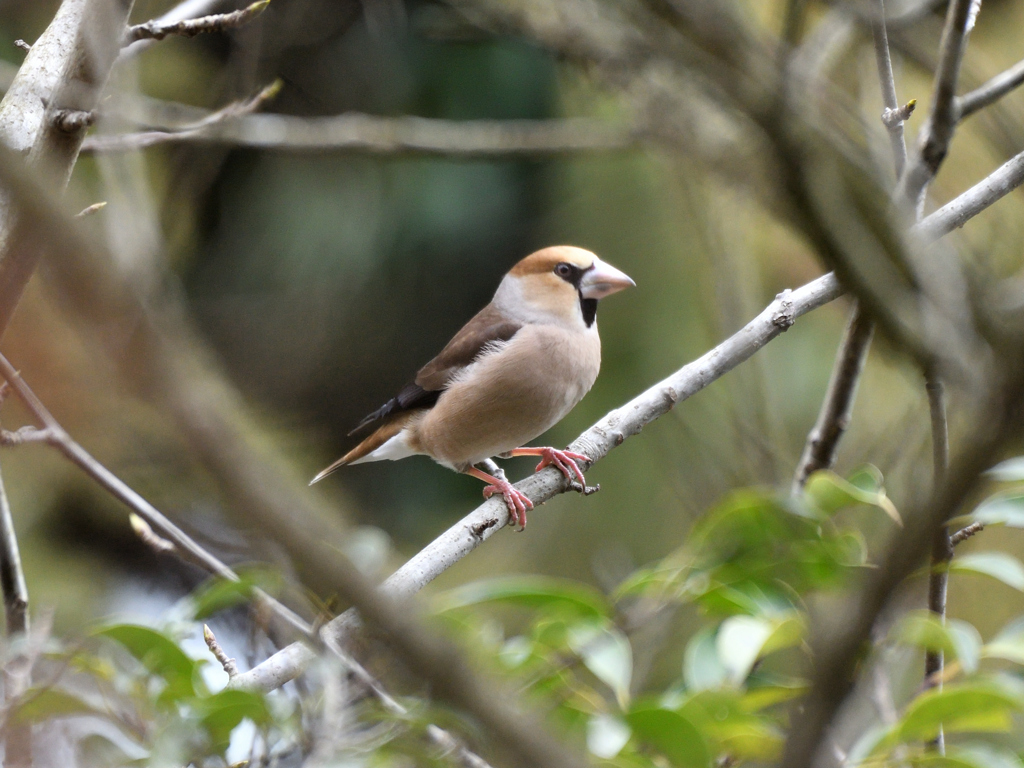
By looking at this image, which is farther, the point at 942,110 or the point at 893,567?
the point at 942,110

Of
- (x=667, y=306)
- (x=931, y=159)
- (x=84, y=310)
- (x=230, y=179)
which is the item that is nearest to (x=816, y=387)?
(x=667, y=306)

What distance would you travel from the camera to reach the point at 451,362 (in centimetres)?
394

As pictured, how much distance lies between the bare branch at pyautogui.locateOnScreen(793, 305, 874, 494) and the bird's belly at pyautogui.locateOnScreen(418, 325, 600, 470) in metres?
1.16

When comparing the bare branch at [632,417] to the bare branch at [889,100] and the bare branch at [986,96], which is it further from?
the bare branch at [986,96]

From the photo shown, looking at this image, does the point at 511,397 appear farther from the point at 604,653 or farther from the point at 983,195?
the point at 604,653

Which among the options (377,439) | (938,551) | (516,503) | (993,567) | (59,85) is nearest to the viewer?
(993,567)

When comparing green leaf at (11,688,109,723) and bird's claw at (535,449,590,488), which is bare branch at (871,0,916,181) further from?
green leaf at (11,688,109,723)

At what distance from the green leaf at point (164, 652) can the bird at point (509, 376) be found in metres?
2.07

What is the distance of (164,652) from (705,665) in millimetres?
812

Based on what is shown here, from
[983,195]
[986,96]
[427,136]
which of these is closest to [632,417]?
[983,195]

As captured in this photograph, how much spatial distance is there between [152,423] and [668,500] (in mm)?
3287

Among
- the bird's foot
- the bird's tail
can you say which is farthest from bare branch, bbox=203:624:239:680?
the bird's tail

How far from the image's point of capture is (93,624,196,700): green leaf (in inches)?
52.6

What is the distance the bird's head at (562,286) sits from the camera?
3850mm
